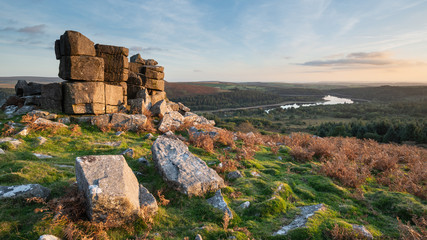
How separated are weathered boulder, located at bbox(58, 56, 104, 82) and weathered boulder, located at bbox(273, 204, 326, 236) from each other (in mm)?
13229

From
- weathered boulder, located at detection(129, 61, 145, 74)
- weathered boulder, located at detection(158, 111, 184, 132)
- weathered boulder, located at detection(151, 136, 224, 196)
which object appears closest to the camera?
weathered boulder, located at detection(151, 136, 224, 196)

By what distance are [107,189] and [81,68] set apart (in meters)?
11.4

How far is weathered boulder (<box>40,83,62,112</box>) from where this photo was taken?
44.0ft

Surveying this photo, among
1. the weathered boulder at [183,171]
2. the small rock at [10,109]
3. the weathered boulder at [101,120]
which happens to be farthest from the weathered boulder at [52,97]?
the weathered boulder at [183,171]

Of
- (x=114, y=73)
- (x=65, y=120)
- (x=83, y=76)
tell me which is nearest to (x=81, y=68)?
(x=83, y=76)

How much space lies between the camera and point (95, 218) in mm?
4332

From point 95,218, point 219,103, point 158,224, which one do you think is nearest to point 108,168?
point 95,218

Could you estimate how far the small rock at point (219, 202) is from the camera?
17.8 ft

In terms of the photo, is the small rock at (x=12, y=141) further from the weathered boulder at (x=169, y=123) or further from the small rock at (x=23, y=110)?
the weathered boulder at (x=169, y=123)

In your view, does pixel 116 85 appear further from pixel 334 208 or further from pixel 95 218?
pixel 334 208

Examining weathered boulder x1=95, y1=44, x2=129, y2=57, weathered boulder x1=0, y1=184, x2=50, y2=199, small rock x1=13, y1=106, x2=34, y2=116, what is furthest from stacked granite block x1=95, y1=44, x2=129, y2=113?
weathered boulder x1=0, y1=184, x2=50, y2=199

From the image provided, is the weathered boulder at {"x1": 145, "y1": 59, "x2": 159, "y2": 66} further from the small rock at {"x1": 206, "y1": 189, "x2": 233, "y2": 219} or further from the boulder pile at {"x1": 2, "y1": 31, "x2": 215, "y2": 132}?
the small rock at {"x1": 206, "y1": 189, "x2": 233, "y2": 219}

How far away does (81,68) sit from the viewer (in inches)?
522

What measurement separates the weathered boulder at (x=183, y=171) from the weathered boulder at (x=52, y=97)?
942 cm
